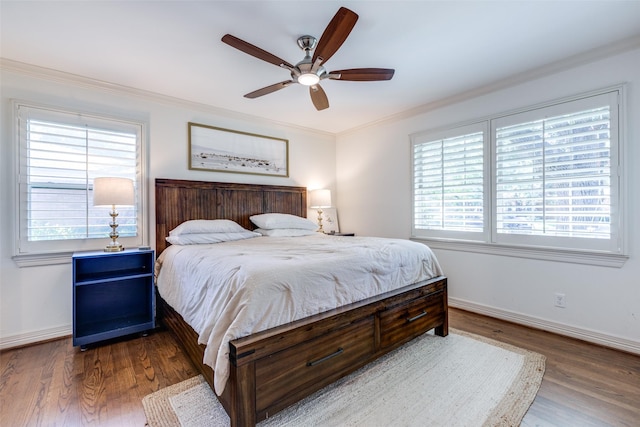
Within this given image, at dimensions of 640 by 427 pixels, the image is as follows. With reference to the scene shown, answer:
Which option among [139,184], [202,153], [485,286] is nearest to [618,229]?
[485,286]

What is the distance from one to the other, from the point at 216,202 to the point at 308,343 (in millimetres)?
2460

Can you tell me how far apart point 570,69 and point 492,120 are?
70cm

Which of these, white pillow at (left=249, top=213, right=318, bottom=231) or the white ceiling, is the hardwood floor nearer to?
white pillow at (left=249, top=213, right=318, bottom=231)

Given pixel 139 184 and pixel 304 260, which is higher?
pixel 139 184

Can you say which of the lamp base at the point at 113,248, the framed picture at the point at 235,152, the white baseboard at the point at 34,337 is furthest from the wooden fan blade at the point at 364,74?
the white baseboard at the point at 34,337

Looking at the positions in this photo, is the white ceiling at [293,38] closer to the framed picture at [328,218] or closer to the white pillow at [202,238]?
the white pillow at [202,238]

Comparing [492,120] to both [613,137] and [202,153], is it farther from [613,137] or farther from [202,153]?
[202,153]

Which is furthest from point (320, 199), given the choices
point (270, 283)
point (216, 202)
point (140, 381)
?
point (140, 381)

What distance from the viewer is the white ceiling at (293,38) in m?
1.89

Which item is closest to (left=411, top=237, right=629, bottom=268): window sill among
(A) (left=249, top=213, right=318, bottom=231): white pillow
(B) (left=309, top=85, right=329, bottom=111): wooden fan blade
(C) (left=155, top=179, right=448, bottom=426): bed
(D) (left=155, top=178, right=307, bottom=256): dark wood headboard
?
(C) (left=155, top=179, right=448, bottom=426): bed

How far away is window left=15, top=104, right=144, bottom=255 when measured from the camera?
2.58 m

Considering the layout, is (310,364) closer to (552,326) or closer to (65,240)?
(552,326)

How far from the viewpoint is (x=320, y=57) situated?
1.97 metres

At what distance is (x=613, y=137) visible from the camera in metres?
2.35
